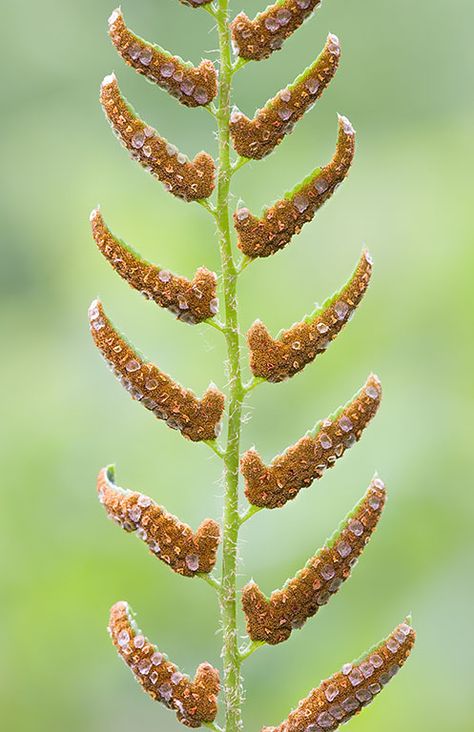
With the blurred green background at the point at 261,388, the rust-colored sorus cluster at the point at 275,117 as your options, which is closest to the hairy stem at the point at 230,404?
the rust-colored sorus cluster at the point at 275,117

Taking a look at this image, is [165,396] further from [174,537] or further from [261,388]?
[261,388]

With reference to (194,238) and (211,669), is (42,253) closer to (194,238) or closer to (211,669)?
(194,238)

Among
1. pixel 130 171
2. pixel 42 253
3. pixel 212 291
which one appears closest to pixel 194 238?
pixel 130 171

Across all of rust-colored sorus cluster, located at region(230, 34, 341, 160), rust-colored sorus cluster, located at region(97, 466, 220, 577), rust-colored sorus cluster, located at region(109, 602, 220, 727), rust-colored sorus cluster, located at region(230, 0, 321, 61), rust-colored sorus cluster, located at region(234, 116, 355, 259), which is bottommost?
rust-colored sorus cluster, located at region(109, 602, 220, 727)

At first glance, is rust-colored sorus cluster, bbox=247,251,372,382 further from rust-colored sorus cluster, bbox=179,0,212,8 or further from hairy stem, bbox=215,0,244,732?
rust-colored sorus cluster, bbox=179,0,212,8

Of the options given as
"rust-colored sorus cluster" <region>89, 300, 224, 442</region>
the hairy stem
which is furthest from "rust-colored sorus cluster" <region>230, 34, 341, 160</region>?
"rust-colored sorus cluster" <region>89, 300, 224, 442</region>

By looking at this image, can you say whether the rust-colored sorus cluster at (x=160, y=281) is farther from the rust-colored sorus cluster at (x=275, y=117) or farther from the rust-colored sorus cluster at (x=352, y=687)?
the rust-colored sorus cluster at (x=352, y=687)
